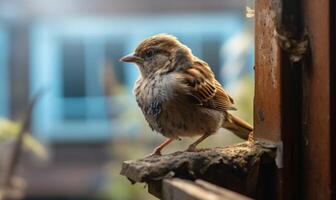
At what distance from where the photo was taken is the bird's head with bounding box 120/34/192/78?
2.16m

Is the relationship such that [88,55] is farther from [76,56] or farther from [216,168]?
[216,168]

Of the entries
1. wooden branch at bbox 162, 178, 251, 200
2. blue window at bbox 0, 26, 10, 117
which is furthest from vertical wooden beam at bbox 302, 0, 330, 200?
blue window at bbox 0, 26, 10, 117

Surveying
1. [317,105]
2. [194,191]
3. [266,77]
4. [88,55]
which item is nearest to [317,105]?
[317,105]

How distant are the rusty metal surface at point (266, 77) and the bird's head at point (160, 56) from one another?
0.54 m

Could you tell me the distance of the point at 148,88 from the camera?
2.05m

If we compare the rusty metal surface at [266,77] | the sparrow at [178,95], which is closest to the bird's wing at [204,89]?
the sparrow at [178,95]

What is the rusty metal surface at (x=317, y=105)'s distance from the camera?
56.7 inches

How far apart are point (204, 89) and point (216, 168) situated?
0.72m

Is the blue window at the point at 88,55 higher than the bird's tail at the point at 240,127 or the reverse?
the reverse

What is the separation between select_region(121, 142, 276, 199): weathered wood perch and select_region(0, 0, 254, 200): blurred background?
→ 8097 mm

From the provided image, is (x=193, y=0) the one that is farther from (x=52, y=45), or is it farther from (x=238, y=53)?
(x=238, y=53)
